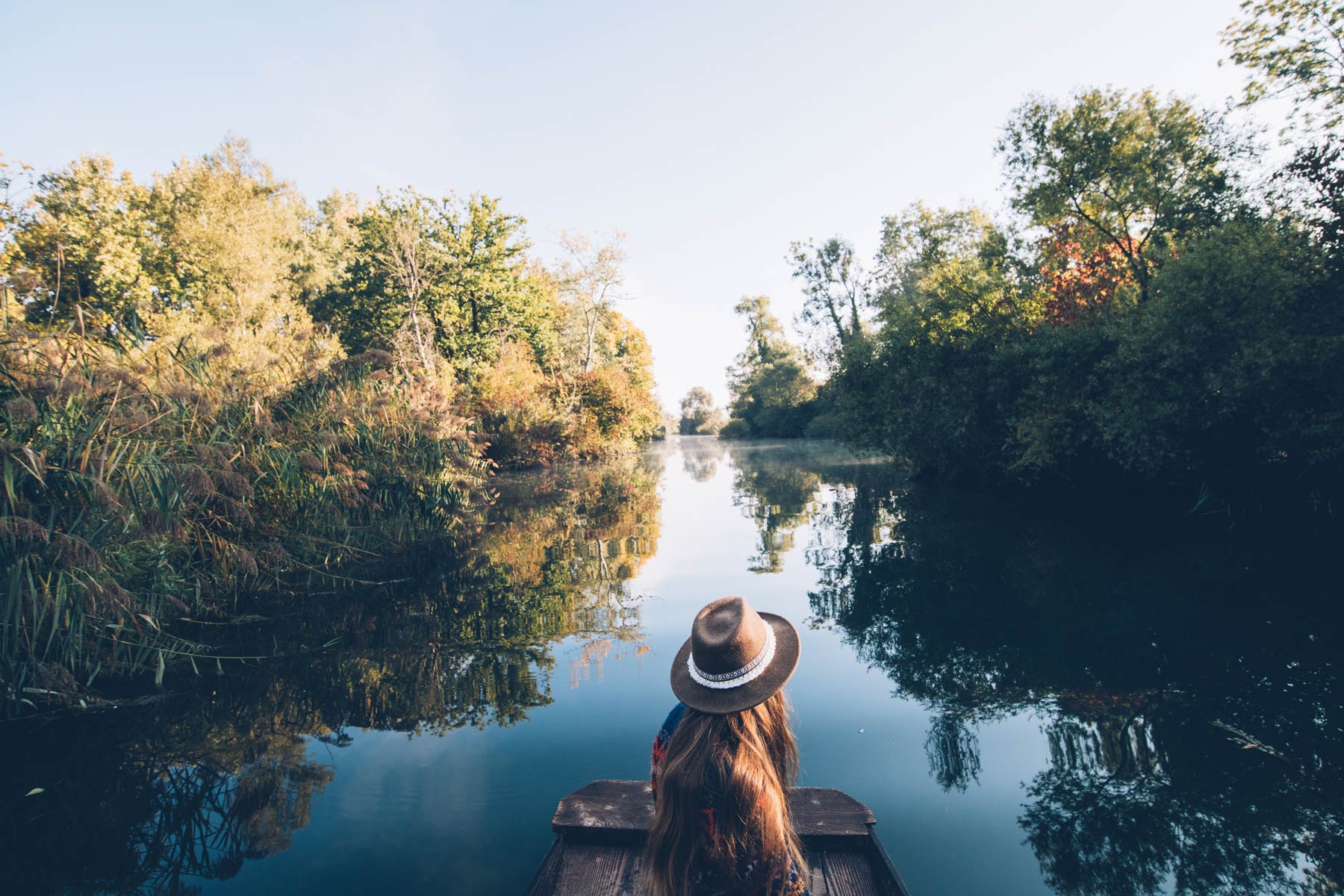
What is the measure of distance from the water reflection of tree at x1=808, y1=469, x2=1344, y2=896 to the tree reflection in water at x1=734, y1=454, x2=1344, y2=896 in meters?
0.02

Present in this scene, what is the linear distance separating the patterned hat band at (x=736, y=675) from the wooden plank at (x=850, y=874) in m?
1.64

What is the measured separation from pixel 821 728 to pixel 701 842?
3.60 metres

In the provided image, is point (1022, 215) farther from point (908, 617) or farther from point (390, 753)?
point (390, 753)

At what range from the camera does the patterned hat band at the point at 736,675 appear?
1949 millimetres

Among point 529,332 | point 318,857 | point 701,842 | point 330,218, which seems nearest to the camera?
point 701,842

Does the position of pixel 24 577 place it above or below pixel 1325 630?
above

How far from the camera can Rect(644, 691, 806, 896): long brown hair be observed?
1.93 meters

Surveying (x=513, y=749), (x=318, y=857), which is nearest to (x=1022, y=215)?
(x=513, y=749)

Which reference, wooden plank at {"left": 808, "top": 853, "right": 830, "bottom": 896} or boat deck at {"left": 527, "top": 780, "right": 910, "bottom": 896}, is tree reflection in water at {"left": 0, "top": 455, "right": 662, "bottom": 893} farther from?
wooden plank at {"left": 808, "top": 853, "right": 830, "bottom": 896}

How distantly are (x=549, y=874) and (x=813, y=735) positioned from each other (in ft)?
9.03

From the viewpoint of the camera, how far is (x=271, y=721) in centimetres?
555

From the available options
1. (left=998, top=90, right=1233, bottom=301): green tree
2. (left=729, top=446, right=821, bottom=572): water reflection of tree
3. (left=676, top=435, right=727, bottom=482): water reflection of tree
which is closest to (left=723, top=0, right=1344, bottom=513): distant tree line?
(left=998, top=90, right=1233, bottom=301): green tree

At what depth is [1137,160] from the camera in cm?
1655

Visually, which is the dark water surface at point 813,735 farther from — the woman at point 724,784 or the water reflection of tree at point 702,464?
the water reflection of tree at point 702,464
